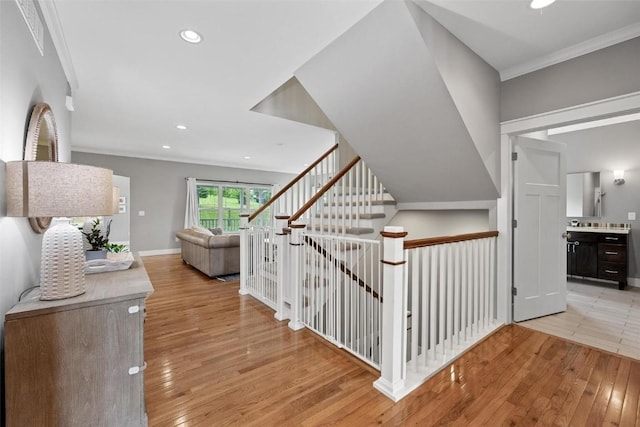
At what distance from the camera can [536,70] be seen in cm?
266

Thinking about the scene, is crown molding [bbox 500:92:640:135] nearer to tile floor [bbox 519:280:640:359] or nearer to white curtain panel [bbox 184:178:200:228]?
Answer: tile floor [bbox 519:280:640:359]

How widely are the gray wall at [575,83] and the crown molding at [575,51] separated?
0.04 meters

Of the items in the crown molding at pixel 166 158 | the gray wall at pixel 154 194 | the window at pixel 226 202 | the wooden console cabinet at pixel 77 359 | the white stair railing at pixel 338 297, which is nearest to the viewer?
the wooden console cabinet at pixel 77 359

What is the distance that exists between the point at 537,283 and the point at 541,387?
4.84ft

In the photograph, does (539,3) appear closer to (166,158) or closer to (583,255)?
(583,255)

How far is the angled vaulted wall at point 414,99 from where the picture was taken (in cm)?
211

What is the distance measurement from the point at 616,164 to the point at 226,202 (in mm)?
8378

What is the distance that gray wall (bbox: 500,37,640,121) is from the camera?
2.20 m

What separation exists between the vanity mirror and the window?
6351mm

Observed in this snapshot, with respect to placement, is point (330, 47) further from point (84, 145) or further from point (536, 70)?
point (84, 145)

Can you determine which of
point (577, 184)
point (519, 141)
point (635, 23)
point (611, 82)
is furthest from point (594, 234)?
point (635, 23)

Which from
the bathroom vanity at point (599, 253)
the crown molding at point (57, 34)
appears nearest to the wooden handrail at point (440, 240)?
the bathroom vanity at point (599, 253)

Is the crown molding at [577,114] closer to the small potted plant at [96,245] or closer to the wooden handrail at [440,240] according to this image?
the wooden handrail at [440,240]

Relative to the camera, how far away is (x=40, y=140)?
1771mm
